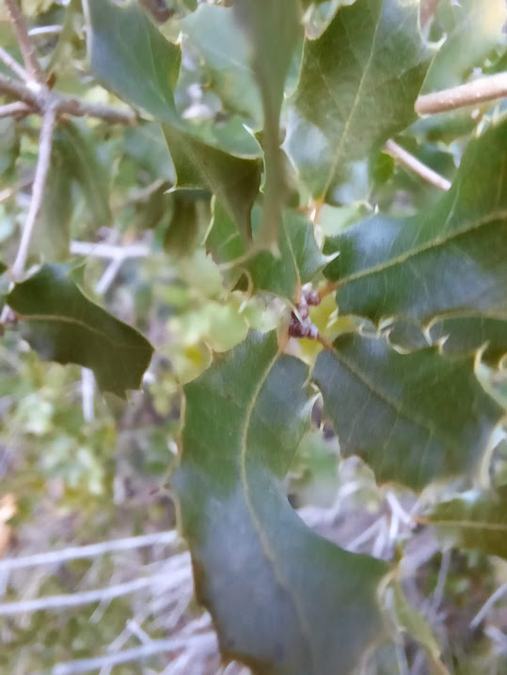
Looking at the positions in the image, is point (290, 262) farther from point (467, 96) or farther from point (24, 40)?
point (24, 40)

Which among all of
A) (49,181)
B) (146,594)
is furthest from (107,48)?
(146,594)

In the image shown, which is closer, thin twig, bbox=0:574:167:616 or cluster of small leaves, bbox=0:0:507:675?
cluster of small leaves, bbox=0:0:507:675

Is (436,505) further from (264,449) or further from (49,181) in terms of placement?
(49,181)

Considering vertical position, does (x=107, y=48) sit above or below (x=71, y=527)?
above

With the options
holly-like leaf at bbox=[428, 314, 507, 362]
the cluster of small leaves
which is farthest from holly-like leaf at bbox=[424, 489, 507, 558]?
holly-like leaf at bbox=[428, 314, 507, 362]

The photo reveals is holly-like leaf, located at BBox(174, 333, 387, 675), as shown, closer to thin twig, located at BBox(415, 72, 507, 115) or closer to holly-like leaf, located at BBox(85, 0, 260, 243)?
holly-like leaf, located at BBox(85, 0, 260, 243)

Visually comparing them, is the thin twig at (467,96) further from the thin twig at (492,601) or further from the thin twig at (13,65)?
the thin twig at (492,601)
